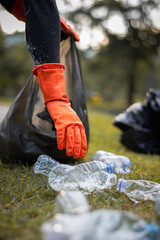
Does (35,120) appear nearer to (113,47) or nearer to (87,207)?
(87,207)

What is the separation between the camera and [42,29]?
1.50 metres

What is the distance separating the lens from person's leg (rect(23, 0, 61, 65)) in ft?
4.91

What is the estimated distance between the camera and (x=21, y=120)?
1989mm

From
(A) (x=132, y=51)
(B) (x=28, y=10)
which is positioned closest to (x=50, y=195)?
(B) (x=28, y=10)

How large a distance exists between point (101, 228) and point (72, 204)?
9.5 inches

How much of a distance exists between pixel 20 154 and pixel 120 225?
51.6 inches

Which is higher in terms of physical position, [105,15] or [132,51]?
[105,15]

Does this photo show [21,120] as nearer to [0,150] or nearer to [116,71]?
[0,150]

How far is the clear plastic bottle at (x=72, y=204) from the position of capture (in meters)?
0.98

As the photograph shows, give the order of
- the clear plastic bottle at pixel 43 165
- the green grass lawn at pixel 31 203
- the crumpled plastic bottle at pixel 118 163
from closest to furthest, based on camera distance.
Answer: the green grass lawn at pixel 31 203 → the clear plastic bottle at pixel 43 165 → the crumpled plastic bottle at pixel 118 163

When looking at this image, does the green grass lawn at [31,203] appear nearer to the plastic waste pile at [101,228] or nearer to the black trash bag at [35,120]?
the plastic waste pile at [101,228]

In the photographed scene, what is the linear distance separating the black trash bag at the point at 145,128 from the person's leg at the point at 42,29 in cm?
180

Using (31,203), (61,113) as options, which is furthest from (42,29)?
(31,203)

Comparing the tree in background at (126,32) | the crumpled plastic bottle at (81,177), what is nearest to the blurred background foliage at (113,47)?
the tree in background at (126,32)
